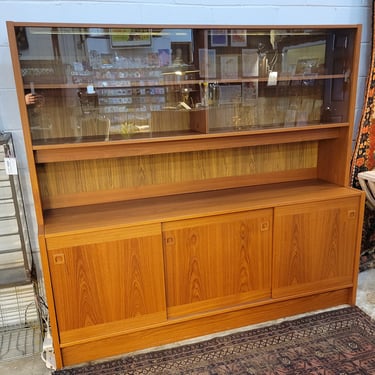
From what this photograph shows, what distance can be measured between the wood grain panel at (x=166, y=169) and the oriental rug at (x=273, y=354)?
926 mm

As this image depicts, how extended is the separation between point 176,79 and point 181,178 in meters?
0.62

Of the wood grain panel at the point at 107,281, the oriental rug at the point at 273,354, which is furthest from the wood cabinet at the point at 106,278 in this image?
the oriental rug at the point at 273,354

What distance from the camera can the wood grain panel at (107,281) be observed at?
1833 millimetres

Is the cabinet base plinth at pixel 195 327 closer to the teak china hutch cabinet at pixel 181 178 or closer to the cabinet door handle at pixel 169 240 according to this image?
the teak china hutch cabinet at pixel 181 178

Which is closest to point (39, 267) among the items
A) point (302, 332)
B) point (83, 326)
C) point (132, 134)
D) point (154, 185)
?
point (83, 326)

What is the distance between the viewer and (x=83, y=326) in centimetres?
193

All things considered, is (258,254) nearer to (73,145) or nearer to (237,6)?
(73,145)

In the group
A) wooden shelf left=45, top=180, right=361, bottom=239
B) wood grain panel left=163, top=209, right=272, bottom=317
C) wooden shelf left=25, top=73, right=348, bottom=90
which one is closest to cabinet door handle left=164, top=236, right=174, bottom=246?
wood grain panel left=163, top=209, right=272, bottom=317

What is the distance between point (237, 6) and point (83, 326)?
2.02 meters

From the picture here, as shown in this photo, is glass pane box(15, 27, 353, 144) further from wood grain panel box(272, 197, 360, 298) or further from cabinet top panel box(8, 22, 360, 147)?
wood grain panel box(272, 197, 360, 298)

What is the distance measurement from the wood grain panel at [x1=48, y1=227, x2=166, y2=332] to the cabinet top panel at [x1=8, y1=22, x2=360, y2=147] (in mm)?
573

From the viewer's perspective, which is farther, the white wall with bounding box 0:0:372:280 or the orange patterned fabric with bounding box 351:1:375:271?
the orange patterned fabric with bounding box 351:1:375:271

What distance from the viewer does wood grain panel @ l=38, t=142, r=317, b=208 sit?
6.93ft

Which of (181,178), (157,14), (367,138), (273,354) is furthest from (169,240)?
(367,138)
